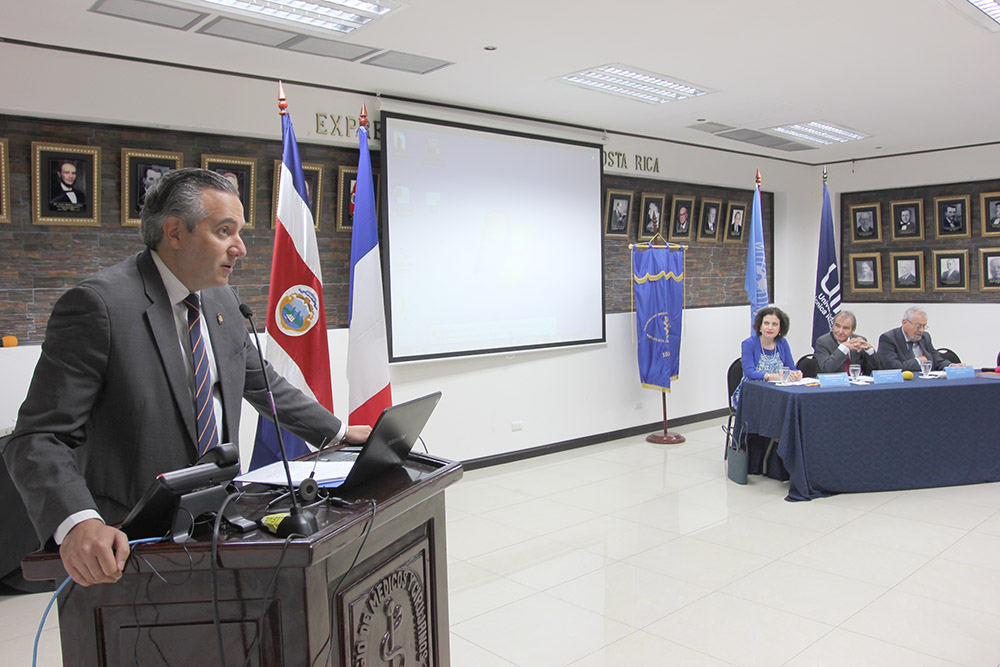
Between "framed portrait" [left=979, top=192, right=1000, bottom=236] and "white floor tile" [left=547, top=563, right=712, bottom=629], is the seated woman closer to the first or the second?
"white floor tile" [left=547, top=563, right=712, bottom=629]

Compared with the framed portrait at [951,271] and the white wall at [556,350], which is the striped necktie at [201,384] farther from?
the framed portrait at [951,271]

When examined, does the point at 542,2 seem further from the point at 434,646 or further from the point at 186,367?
the point at 434,646

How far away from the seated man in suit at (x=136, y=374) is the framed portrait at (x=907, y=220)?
28.9ft

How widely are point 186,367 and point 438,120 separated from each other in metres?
4.43

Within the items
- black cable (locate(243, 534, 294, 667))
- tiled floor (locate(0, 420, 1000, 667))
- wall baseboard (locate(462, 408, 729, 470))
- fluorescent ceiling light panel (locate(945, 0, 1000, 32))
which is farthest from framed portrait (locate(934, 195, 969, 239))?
black cable (locate(243, 534, 294, 667))

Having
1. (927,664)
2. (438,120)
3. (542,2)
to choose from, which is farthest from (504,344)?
(927,664)

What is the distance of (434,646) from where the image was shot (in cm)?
191

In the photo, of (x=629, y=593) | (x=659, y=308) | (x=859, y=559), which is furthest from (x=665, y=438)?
(x=629, y=593)

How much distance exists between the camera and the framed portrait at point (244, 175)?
15.9 feet

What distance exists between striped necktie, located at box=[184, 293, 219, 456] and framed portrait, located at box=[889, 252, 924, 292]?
883cm

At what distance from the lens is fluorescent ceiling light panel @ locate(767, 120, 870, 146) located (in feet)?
23.2

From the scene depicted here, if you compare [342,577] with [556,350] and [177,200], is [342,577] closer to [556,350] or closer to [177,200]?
[177,200]

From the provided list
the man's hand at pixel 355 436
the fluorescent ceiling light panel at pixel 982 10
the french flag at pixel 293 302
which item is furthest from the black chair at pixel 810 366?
the man's hand at pixel 355 436

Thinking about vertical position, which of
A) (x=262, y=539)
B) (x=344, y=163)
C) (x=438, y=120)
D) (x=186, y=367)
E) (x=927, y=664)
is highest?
→ (x=438, y=120)
